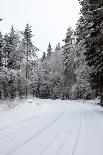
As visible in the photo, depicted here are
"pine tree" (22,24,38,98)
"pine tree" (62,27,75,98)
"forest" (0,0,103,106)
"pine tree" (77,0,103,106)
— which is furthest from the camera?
"pine tree" (62,27,75,98)

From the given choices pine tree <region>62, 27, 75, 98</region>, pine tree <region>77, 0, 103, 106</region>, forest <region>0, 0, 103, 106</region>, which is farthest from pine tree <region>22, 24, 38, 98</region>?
pine tree <region>77, 0, 103, 106</region>

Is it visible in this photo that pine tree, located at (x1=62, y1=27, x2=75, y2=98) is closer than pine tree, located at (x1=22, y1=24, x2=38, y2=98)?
No

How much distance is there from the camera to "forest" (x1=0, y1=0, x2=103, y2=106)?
25078 millimetres

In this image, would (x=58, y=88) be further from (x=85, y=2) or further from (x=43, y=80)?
(x=85, y=2)

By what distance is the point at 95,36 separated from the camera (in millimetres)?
24734

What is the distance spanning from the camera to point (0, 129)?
38.0ft

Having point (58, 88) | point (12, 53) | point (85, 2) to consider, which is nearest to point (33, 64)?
point (12, 53)

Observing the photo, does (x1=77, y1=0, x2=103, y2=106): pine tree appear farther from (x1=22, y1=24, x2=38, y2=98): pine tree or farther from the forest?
(x1=22, y1=24, x2=38, y2=98): pine tree

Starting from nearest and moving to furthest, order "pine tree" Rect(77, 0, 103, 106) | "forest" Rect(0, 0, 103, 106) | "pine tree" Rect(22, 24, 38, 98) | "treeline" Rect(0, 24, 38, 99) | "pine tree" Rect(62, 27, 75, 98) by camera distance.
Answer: "pine tree" Rect(77, 0, 103, 106) → "forest" Rect(0, 0, 103, 106) → "treeline" Rect(0, 24, 38, 99) → "pine tree" Rect(22, 24, 38, 98) → "pine tree" Rect(62, 27, 75, 98)

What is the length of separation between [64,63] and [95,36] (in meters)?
36.1

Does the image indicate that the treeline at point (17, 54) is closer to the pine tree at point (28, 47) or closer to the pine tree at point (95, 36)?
the pine tree at point (28, 47)

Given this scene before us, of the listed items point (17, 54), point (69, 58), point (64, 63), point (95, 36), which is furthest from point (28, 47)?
point (95, 36)

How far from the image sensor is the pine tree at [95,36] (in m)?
23.9

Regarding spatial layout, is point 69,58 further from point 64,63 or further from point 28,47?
point 28,47
